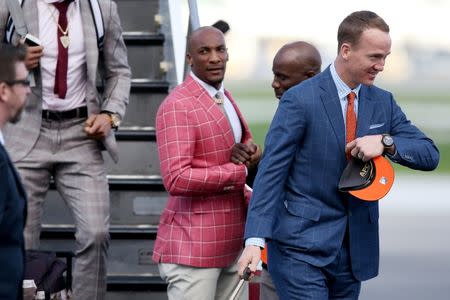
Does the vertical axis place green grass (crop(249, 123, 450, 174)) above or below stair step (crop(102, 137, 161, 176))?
below

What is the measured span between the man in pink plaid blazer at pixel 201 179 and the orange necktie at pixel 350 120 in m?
0.65

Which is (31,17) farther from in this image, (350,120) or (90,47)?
(350,120)

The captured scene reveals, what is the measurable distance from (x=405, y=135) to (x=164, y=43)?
298 centimetres

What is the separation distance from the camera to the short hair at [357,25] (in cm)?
581

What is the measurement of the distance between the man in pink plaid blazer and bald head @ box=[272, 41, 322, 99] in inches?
8.3

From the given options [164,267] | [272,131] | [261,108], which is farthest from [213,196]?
[261,108]

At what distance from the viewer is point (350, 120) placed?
19.3ft

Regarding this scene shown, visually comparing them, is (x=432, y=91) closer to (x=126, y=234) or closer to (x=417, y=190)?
(x=417, y=190)

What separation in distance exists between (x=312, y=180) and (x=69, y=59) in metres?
1.46

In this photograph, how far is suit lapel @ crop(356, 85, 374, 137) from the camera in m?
5.89

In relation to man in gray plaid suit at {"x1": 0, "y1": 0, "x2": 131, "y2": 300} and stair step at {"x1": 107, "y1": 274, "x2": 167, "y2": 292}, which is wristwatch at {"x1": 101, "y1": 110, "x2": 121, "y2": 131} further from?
stair step at {"x1": 107, "y1": 274, "x2": 167, "y2": 292}

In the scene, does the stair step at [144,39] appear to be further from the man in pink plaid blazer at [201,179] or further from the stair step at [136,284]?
the man in pink plaid blazer at [201,179]

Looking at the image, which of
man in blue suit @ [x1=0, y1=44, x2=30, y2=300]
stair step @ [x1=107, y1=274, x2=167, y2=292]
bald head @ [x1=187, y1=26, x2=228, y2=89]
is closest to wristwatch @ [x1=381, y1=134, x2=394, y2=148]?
bald head @ [x1=187, y1=26, x2=228, y2=89]

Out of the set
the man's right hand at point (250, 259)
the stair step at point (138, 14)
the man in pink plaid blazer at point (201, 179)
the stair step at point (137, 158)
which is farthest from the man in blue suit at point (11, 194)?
the stair step at point (138, 14)
